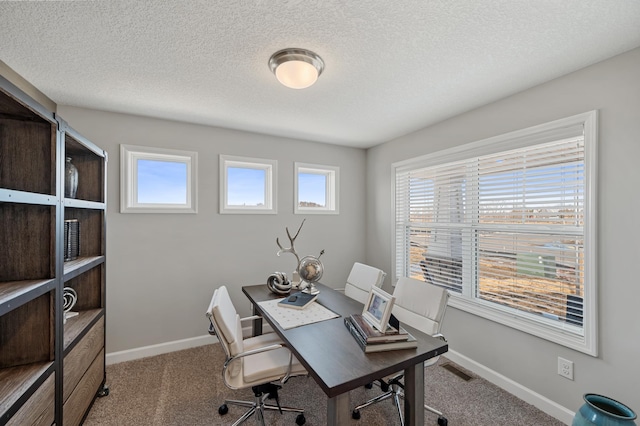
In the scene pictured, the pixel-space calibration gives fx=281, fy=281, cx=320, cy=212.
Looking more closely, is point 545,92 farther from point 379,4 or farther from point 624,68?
point 379,4

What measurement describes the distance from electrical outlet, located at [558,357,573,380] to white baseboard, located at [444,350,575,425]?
0.23 metres

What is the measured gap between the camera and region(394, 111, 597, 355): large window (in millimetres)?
1930

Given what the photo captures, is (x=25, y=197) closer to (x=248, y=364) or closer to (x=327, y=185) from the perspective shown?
(x=248, y=364)

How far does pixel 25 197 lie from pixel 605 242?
10.3 ft

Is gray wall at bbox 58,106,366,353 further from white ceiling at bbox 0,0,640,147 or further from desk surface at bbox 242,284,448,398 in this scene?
desk surface at bbox 242,284,448,398

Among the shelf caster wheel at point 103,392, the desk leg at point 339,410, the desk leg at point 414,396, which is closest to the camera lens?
the desk leg at point 339,410

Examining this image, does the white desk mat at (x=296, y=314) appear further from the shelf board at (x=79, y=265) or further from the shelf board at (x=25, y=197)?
the shelf board at (x=25, y=197)

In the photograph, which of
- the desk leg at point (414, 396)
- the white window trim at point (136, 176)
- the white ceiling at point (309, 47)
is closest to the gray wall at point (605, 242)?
the white ceiling at point (309, 47)

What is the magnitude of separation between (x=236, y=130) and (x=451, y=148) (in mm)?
2352

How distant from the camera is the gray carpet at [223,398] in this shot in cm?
194

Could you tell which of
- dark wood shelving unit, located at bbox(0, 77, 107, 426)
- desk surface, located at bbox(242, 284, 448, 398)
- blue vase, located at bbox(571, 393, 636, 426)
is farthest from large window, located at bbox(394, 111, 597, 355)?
dark wood shelving unit, located at bbox(0, 77, 107, 426)

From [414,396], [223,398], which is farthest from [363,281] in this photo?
[223,398]

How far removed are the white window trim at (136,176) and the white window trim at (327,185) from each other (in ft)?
3.99

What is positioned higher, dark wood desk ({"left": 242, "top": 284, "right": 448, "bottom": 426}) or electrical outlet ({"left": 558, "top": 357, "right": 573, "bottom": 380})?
dark wood desk ({"left": 242, "top": 284, "right": 448, "bottom": 426})
